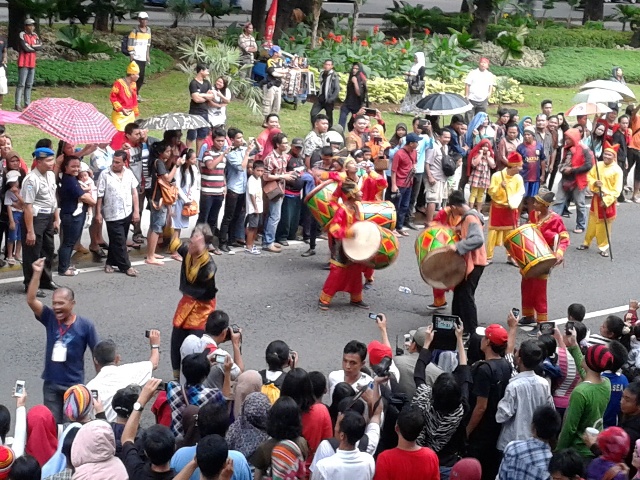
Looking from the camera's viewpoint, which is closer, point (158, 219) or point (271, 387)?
point (271, 387)

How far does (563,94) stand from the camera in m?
29.0

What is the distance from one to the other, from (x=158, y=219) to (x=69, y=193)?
1506 mm

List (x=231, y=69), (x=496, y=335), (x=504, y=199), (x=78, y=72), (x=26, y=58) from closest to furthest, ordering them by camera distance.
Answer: (x=496, y=335) < (x=504, y=199) < (x=26, y=58) < (x=231, y=69) < (x=78, y=72)

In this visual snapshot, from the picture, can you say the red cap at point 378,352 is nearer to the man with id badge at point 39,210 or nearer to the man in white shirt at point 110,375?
the man in white shirt at point 110,375

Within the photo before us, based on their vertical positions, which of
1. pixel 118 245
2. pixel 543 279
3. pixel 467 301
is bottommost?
pixel 118 245

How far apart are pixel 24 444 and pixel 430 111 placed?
11.5m

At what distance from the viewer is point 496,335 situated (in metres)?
9.14

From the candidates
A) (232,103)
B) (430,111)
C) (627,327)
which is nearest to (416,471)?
(627,327)

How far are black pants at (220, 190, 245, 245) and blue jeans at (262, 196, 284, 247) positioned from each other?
424 millimetres

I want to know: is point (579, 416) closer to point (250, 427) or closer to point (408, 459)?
point (408, 459)

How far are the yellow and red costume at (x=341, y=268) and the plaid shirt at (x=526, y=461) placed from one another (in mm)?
5727

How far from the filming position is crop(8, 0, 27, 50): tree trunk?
953 inches

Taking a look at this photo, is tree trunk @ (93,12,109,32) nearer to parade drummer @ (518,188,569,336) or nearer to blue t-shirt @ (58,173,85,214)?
blue t-shirt @ (58,173,85,214)

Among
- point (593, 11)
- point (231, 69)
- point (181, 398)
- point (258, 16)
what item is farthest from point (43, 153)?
point (593, 11)
